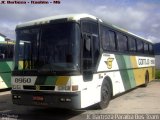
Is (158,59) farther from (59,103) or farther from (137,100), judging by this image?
(59,103)

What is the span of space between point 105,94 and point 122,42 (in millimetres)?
3546

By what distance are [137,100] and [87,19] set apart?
5184 mm

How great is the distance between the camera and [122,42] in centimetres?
1379

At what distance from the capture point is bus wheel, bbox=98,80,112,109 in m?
10.8

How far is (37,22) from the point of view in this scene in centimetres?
966

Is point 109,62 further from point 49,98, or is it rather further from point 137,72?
point 137,72

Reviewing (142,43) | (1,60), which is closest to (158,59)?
(142,43)

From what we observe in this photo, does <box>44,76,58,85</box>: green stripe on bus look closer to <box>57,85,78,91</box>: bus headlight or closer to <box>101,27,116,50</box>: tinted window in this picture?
<box>57,85,78,91</box>: bus headlight

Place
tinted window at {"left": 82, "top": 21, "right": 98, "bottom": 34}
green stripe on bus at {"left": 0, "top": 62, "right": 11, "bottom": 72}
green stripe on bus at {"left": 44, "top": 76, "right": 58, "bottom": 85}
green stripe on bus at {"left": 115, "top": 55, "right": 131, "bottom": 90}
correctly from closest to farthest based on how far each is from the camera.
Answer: green stripe on bus at {"left": 44, "top": 76, "right": 58, "bottom": 85}, tinted window at {"left": 82, "top": 21, "right": 98, "bottom": 34}, green stripe on bus at {"left": 115, "top": 55, "right": 131, "bottom": 90}, green stripe on bus at {"left": 0, "top": 62, "right": 11, "bottom": 72}

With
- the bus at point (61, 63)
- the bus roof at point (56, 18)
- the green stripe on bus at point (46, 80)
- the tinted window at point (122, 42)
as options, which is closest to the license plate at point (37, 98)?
the bus at point (61, 63)

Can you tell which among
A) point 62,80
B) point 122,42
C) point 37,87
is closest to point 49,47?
point 62,80

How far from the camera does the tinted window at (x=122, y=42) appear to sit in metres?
13.3

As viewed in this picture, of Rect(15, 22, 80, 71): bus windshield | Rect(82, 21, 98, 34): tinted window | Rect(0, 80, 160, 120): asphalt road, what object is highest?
Rect(82, 21, 98, 34): tinted window

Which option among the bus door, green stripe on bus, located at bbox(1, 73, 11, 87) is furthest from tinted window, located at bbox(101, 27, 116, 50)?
green stripe on bus, located at bbox(1, 73, 11, 87)
